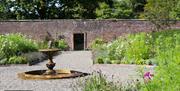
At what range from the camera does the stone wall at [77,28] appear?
3447 centimetres

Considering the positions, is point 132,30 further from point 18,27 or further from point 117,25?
point 18,27

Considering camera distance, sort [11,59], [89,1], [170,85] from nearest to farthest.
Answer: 1. [170,85]
2. [11,59]
3. [89,1]

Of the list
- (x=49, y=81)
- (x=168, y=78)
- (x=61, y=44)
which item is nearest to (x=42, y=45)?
(x=61, y=44)

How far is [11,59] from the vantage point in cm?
2119

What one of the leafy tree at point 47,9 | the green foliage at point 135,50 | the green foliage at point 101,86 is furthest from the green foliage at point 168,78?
the leafy tree at point 47,9

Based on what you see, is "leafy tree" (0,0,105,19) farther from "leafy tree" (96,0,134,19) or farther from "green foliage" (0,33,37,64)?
"green foliage" (0,33,37,64)

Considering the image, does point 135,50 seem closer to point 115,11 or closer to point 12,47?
point 12,47

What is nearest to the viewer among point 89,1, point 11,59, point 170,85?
point 170,85

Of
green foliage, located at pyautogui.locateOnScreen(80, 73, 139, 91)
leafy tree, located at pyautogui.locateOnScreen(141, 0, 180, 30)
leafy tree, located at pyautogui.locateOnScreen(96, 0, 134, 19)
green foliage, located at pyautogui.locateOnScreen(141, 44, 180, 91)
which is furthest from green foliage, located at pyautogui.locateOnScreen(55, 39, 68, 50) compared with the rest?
green foliage, located at pyautogui.locateOnScreen(141, 44, 180, 91)

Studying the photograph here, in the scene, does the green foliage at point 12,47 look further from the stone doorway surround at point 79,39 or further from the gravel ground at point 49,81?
the stone doorway surround at point 79,39

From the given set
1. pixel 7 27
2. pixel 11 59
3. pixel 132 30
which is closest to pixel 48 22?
pixel 7 27

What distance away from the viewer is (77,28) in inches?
1369

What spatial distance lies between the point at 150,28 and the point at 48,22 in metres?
7.22

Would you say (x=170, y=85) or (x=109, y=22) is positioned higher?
(x=170, y=85)
